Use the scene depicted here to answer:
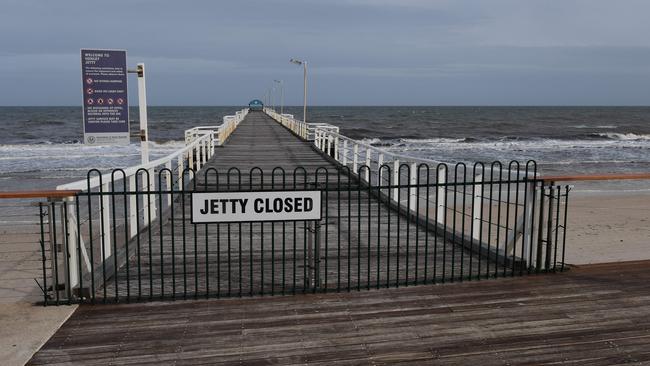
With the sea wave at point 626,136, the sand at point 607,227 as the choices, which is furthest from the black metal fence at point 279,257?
the sea wave at point 626,136

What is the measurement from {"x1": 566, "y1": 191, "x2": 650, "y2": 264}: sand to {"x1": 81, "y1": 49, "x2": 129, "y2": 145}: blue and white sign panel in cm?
971

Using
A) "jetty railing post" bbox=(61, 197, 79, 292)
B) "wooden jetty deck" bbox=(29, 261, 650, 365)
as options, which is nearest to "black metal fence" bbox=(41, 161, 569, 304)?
"jetty railing post" bbox=(61, 197, 79, 292)

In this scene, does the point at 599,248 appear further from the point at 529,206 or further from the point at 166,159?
the point at 166,159

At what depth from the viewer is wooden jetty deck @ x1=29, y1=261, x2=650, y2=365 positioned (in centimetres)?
431

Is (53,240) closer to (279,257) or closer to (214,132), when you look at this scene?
(279,257)

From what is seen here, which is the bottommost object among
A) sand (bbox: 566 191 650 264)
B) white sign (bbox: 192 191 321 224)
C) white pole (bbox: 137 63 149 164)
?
sand (bbox: 566 191 650 264)

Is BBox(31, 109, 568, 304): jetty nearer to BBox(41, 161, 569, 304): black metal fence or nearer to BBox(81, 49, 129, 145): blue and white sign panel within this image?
BBox(41, 161, 569, 304): black metal fence

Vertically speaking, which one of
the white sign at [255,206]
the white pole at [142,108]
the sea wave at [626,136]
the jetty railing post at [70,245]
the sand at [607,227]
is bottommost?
the sand at [607,227]

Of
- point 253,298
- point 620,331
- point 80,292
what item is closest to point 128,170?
point 80,292

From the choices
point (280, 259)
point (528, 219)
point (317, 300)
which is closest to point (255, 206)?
point (317, 300)

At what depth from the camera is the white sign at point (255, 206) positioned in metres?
5.55

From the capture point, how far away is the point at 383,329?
4.82 metres

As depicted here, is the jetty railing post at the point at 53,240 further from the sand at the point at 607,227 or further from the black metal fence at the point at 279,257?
the sand at the point at 607,227

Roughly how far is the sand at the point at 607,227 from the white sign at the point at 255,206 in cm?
893
